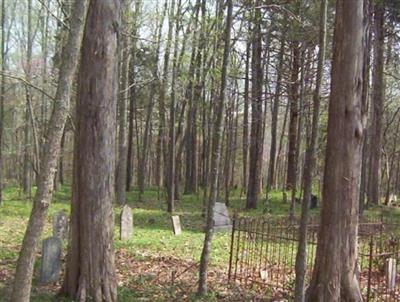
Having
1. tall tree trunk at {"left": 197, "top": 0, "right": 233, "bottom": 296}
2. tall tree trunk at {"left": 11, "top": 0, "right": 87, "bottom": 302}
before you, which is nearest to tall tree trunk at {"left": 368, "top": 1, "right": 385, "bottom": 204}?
tall tree trunk at {"left": 197, "top": 0, "right": 233, "bottom": 296}

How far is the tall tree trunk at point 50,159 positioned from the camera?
520cm

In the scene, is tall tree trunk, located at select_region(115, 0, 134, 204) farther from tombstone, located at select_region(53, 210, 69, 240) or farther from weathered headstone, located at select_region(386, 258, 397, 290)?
weathered headstone, located at select_region(386, 258, 397, 290)

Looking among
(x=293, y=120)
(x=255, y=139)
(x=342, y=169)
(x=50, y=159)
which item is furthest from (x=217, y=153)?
(x=293, y=120)

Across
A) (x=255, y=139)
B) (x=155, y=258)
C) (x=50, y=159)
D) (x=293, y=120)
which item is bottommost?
(x=155, y=258)

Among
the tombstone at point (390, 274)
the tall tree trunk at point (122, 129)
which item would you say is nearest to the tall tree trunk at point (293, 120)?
the tall tree trunk at point (122, 129)

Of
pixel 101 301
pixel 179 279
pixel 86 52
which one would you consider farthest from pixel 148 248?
pixel 86 52

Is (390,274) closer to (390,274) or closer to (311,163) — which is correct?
(390,274)

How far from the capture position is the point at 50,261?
28.8ft

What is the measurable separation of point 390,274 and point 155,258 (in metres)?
4.63

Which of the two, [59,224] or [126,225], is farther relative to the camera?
[126,225]

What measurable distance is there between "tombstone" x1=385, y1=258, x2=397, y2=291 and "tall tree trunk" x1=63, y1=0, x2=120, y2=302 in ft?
15.0

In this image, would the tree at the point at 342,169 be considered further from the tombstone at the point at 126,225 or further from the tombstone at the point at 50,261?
the tombstone at the point at 126,225

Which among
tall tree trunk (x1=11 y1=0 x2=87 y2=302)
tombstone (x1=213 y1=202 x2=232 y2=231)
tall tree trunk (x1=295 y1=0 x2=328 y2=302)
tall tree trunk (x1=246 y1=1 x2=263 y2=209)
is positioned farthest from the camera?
tall tree trunk (x1=246 y1=1 x2=263 y2=209)

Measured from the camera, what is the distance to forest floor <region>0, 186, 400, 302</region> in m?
8.58
